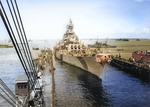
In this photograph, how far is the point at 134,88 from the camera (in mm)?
6785

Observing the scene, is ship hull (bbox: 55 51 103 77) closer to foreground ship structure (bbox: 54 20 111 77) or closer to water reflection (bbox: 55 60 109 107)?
foreground ship structure (bbox: 54 20 111 77)

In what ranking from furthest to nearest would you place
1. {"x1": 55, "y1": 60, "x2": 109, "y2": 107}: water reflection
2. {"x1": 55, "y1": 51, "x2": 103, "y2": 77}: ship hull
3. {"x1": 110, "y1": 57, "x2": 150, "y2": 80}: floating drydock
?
{"x1": 110, "y1": 57, "x2": 150, "y2": 80}: floating drydock
{"x1": 55, "y1": 51, "x2": 103, "y2": 77}: ship hull
{"x1": 55, "y1": 60, "x2": 109, "y2": 107}: water reflection

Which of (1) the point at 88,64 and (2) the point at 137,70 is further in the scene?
(2) the point at 137,70

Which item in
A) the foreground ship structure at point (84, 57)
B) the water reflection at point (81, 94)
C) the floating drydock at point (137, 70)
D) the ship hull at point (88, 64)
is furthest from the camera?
the floating drydock at point (137, 70)

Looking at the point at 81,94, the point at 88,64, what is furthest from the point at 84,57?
the point at 81,94

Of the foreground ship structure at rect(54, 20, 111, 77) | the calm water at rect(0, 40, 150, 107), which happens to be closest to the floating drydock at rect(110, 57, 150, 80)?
the calm water at rect(0, 40, 150, 107)

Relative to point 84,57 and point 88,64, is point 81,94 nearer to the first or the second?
point 88,64

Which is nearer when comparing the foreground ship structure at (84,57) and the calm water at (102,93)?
the calm water at (102,93)

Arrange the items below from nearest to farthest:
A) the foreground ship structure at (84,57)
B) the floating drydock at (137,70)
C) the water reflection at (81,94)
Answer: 1. the water reflection at (81,94)
2. the foreground ship structure at (84,57)
3. the floating drydock at (137,70)

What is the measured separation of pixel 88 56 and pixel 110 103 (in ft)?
13.6

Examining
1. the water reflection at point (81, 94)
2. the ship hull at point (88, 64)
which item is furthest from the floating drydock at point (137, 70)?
the water reflection at point (81, 94)

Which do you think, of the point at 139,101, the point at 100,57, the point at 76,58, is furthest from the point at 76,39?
the point at 139,101

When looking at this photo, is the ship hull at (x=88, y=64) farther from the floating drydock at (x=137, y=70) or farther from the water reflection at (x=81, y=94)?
the floating drydock at (x=137, y=70)

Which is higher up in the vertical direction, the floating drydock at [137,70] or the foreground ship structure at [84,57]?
the foreground ship structure at [84,57]
